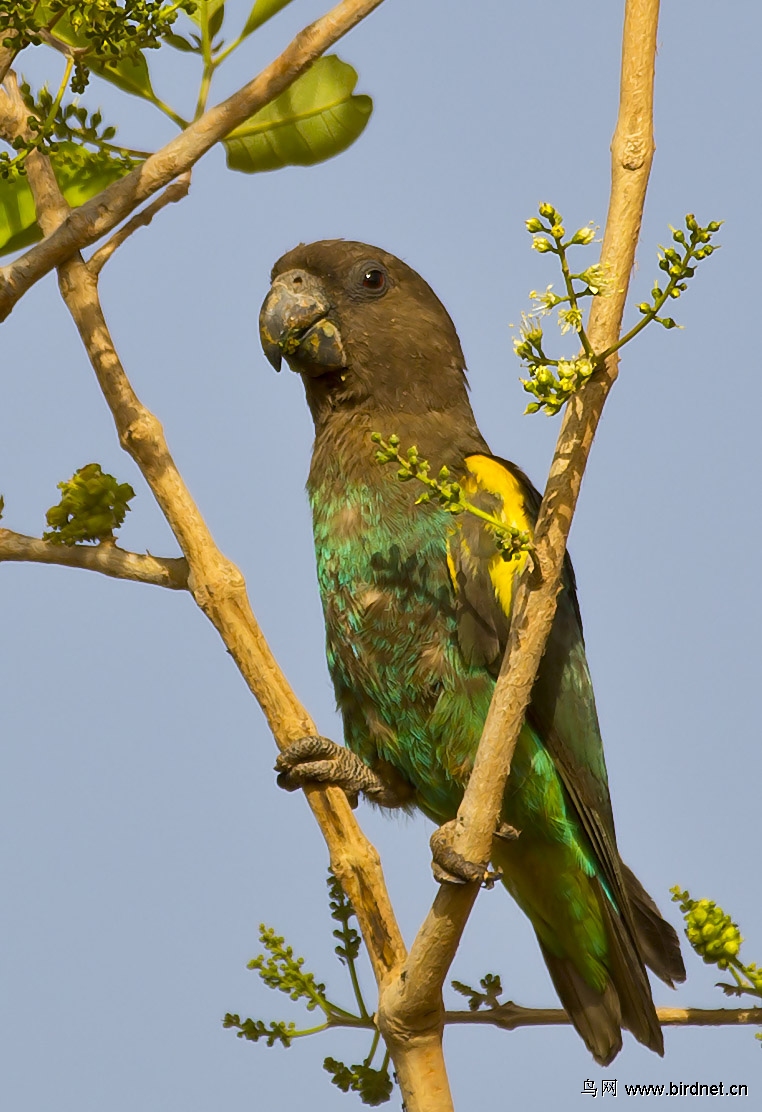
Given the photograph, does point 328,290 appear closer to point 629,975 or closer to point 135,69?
point 135,69

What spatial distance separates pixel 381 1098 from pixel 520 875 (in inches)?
38.6

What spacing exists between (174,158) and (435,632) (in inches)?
59.8

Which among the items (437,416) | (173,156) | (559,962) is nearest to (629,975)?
(559,962)

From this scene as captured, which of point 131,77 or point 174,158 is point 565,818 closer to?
point 174,158

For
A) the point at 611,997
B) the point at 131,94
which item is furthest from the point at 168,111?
the point at 611,997

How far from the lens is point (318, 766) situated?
136 inches

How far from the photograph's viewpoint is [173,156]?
10.4 ft

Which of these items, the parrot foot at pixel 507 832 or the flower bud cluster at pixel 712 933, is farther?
the parrot foot at pixel 507 832

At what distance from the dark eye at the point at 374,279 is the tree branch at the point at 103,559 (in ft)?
4.42

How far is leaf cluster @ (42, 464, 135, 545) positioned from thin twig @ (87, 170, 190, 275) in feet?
1.79

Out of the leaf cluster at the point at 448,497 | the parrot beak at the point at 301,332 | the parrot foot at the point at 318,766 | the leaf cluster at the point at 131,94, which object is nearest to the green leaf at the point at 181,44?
the leaf cluster at the point at 131,94

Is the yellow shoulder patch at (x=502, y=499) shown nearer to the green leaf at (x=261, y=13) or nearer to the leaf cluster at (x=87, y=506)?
the leaf cluster at (x=87, y=506)

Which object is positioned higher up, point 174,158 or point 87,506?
point 174,158

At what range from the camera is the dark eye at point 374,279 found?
13.8ft
